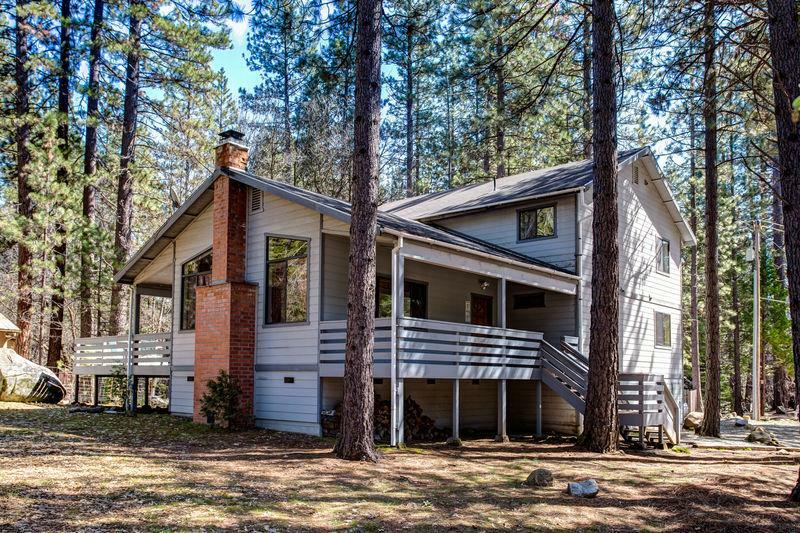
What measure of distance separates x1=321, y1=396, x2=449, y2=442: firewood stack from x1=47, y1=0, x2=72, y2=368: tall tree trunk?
10955mm

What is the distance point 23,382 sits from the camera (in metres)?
17.9

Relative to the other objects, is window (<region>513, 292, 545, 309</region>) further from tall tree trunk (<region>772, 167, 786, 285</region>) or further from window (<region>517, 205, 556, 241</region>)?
tall tree trunk (<region>772, 167, 786, 285</region>)

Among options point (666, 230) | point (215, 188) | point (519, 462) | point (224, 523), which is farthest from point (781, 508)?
point (666, 230)

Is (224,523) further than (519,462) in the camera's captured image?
No

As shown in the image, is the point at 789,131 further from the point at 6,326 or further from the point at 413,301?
the point at 6,326

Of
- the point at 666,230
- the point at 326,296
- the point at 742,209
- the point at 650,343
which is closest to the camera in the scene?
the point at 326,296

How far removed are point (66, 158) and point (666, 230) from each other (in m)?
19.2

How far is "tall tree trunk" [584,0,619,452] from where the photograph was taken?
12039 mm

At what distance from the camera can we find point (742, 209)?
33.9 meters

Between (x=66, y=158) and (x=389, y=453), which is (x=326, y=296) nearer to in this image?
(x=389, y=453)

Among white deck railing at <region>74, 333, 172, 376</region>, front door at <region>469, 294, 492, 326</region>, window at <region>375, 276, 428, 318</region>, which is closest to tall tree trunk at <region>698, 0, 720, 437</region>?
front door at <region>469, 294, 492, 326</region>

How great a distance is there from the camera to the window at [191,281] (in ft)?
52.3

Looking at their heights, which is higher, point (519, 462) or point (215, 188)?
point (215, 188)

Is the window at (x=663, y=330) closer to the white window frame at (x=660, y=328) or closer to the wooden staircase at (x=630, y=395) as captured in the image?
the white window frame at (x=660, y=328)
